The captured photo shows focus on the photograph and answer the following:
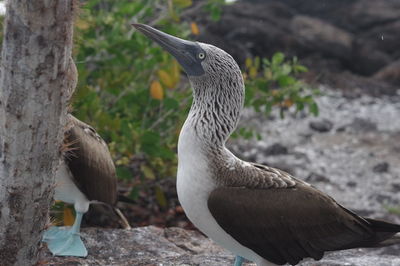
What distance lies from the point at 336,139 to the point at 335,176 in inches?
70.6

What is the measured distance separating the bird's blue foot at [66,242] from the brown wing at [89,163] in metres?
0.24

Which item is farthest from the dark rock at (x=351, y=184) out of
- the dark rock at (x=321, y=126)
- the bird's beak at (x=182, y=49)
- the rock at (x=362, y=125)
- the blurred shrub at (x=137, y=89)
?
the bird's beak at (x=182, y=49)

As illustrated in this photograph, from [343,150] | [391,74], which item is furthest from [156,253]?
[391,74]

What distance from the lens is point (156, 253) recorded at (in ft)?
15.3

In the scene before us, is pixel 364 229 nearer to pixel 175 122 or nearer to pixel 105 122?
pixel 105 122

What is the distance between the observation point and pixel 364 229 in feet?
12.3

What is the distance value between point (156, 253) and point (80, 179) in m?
0.82

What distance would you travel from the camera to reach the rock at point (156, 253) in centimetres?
426

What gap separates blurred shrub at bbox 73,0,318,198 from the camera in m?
5.77

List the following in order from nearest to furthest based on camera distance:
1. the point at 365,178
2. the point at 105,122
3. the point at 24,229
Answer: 1. the point at 24,229
2. the point at 105,122
3. the point at 365,178

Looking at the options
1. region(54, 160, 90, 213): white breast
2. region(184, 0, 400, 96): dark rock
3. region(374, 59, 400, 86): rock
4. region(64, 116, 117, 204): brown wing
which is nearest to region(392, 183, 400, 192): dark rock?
region(184, 0, 400, 96): dark rock

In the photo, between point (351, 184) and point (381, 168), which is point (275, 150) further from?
point (381, 168)

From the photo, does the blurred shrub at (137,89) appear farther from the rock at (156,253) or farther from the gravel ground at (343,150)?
the gravel ground at (343,150)

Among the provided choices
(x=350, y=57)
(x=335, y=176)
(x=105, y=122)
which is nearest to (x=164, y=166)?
(x=105, y=122)
